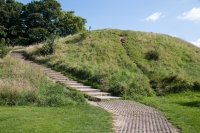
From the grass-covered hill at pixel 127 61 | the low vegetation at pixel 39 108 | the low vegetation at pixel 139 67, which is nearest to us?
the low vegetation at pixel 39 108

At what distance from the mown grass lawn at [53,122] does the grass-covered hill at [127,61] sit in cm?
641

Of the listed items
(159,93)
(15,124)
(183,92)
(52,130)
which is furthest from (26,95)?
(183,92)

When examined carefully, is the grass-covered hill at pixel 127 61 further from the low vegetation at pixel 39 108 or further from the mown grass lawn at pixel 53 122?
the mown grass lawn at pixel 53 122

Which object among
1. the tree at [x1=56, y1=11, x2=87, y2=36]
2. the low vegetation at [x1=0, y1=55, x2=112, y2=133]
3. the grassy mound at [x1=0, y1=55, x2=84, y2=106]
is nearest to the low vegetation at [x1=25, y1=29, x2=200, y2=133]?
the low vegetation at [x1=0, y1=55, x2=112, y2=133]

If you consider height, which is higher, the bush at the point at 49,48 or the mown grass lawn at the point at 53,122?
the bush at the point at 49,48

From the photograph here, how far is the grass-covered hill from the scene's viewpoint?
1630cm

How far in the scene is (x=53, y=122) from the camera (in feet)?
23.6

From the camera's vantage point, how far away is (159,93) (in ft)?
52.5

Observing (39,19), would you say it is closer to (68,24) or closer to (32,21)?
(32,21)

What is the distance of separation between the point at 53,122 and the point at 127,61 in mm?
14638

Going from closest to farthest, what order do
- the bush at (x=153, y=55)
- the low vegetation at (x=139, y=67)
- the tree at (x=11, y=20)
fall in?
the low vegetation at (x=139, y=67) < the bush at (x=153, y=55) < the tree at (x=11, y=20)

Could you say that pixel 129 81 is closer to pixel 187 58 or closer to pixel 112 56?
pixel 112 56

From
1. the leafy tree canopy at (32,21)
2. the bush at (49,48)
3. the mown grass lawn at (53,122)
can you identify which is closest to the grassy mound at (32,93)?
the mown grass lawn at (53,122)

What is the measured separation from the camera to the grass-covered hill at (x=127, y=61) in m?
16.3
